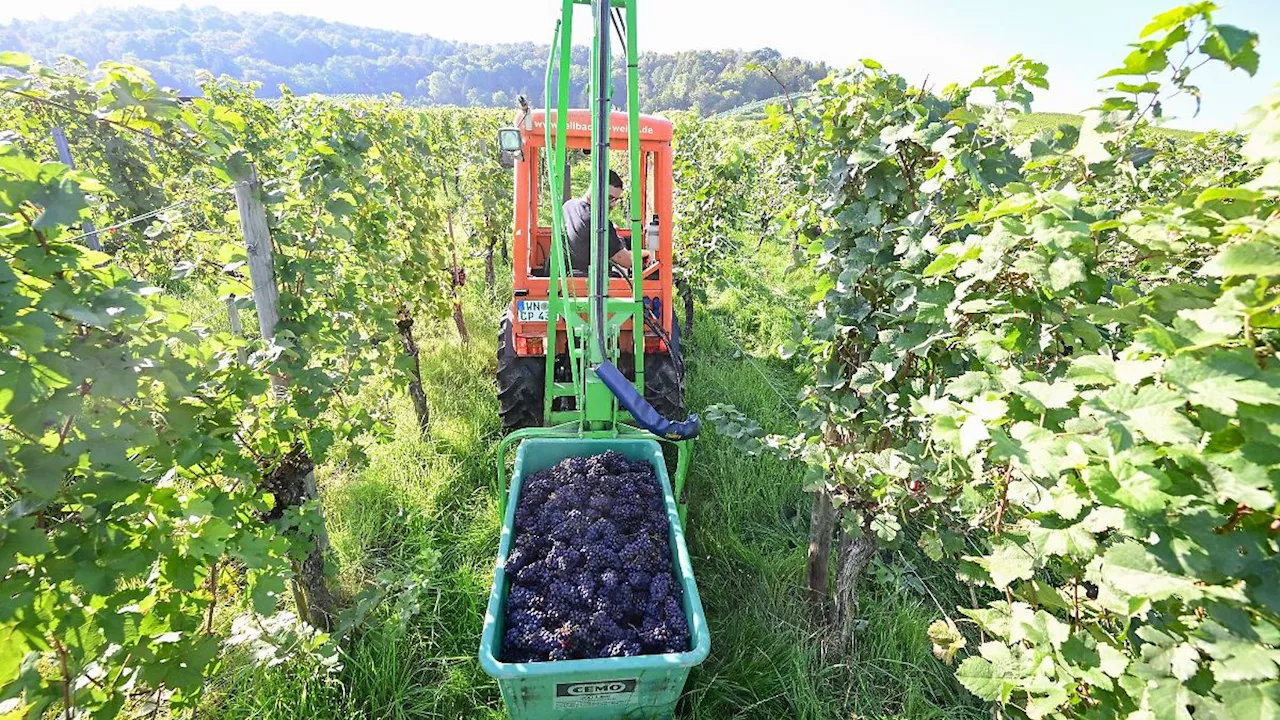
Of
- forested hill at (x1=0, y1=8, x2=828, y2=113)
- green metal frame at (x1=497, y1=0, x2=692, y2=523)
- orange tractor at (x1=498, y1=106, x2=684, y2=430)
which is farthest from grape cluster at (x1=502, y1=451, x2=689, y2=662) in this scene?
forested hill at (x1=0, y1=8, x2=828, y2=113)

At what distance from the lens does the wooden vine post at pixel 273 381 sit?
204 cm

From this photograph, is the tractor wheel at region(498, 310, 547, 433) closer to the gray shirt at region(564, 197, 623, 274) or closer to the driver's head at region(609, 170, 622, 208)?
the gray shirt at region(564, 197, 623, 274)

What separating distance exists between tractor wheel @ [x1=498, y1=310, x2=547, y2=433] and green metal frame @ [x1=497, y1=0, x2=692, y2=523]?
26.4 inches

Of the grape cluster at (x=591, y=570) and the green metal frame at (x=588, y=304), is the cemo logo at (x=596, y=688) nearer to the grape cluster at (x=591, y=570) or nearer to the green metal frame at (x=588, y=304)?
the grape cluster at (x=591, y=570)

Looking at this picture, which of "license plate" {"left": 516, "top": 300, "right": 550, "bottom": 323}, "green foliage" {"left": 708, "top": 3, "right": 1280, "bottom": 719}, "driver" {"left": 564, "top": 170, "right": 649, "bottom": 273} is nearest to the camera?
"green foliage" {"left": 708, "top": 3, "right": 1280, "bottom": 719}

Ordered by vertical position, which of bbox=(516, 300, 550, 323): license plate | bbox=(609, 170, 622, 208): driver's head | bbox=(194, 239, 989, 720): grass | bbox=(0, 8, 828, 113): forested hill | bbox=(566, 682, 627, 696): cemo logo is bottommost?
bbox=(194, 239, 989, 720): grass

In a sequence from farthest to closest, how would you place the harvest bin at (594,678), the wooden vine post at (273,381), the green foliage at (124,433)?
1. the wooden vine post at (273,381)
2. the harvest bin at (594,678)
3. the green foliage at (124,433)

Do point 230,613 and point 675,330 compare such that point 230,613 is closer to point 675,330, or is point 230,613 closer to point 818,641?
point 818,641

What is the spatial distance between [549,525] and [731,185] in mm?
5148

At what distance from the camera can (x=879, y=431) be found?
2.00m

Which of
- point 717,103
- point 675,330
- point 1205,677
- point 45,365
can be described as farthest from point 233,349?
point 717,103

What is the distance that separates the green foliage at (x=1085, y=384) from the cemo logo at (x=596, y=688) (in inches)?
35.7

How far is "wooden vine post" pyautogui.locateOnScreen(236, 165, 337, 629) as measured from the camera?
204cm

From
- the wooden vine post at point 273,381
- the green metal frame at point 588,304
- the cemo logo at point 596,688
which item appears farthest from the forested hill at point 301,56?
the cemo logo at point 596,688
